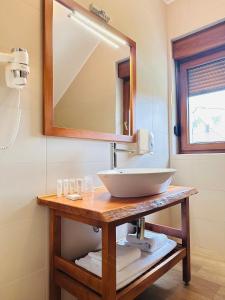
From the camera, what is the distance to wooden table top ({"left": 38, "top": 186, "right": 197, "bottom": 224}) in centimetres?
88

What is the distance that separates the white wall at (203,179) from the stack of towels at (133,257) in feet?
2.06

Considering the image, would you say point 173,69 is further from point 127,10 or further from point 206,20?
point 127,10

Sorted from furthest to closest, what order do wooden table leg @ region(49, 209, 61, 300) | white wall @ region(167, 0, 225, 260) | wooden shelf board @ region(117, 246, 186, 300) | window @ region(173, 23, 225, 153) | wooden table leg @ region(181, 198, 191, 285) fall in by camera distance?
window @ region(173, 23, 225, 153) → white wall @ region(167, 0, 225, 260) → wooden table leg @ region(181, 198, 191, 285) → wooden table leg @ region(49, 209, 61, 300) → wooden shelf board @ region(117, 246, 186, 300)

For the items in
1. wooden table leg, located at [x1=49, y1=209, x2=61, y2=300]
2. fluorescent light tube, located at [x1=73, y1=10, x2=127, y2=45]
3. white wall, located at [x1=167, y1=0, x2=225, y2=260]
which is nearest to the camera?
wooden table leg, located at [x1=49, y1=209, x2=61, y2=300]

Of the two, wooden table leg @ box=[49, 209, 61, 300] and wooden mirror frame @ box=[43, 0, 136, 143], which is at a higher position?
wooden mirror frame @ box=[43, 0, 136, 143]

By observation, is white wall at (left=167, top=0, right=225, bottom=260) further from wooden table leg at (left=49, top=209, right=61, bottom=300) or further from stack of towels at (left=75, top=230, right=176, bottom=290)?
wooden table leg at (left=49, top=209, right=61, bottom=300)

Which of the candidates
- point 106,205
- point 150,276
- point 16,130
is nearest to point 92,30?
point 16,130

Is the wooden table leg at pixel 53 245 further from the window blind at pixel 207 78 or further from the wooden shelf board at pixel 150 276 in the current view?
the window blind at pixel 207 78

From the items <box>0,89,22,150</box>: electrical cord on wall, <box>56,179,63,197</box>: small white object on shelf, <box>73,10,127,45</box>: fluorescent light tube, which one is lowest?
<box>56,179,63,197</box>: small white object on shelf

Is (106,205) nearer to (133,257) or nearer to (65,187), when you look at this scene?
(65,187)

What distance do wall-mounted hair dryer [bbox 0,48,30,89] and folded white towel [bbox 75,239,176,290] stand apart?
928mm

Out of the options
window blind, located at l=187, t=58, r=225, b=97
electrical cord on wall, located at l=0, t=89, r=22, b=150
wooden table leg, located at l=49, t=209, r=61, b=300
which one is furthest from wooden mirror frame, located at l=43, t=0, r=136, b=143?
window blind, located at l=187, t=58, r=225, b=97

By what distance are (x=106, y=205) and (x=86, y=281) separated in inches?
14.5

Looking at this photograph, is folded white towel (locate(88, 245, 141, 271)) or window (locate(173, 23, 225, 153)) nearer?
folded white towel (locate(88, 245, 141, 271))
